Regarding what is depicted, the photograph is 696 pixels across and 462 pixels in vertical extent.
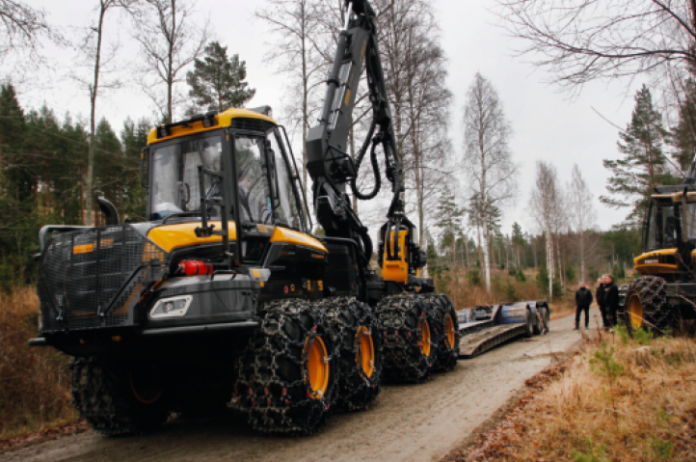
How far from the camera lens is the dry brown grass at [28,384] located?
6.96 metres

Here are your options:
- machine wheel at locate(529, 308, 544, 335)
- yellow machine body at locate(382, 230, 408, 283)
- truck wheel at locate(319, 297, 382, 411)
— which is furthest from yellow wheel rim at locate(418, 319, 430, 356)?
machine wheel at locate(529, 308, 544, 335)

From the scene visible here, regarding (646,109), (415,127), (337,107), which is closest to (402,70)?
(415,127)

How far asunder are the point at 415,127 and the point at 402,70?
2311 mm

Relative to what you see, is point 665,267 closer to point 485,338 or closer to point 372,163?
point 485,338

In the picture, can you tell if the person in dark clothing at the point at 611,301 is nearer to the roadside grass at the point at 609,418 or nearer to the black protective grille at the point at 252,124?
the roadside grass at the point at 609,418

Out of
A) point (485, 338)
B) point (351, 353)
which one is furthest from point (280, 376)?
point (485, 338)

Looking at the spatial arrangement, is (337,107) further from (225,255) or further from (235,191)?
(225,255)

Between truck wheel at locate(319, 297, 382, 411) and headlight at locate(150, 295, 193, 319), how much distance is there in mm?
2121

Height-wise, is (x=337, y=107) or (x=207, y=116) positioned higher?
(x=337, y=107)

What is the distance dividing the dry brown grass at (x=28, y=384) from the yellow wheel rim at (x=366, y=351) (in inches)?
155

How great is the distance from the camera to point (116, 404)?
19.1 feet

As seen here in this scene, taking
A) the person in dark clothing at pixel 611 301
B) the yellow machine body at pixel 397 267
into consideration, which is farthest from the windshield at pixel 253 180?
the person in dark clothing at pixel 611 301

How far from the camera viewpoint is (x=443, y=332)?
32.9 ft

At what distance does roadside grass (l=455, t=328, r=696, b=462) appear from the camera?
14.3 feet
